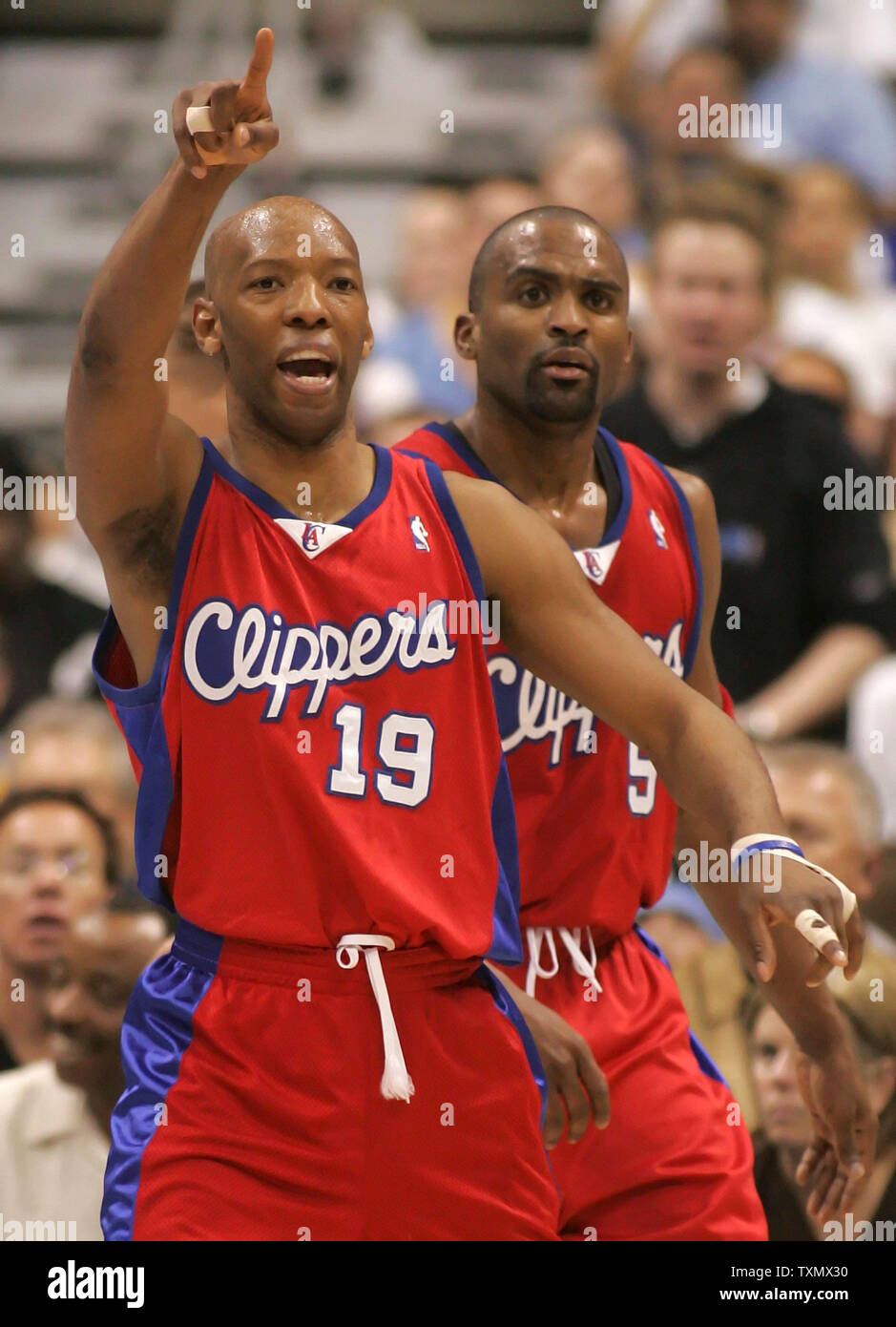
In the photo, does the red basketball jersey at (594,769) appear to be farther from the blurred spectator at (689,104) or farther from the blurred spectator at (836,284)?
the blurred spectator at (689,104)

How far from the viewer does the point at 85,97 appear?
9867 millimetres

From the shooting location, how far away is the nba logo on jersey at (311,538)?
279 cm

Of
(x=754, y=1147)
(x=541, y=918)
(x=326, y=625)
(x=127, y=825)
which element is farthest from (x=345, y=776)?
(x=127, y=825)

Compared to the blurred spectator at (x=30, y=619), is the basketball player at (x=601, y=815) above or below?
below

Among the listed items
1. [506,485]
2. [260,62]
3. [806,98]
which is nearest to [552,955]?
[506,485]

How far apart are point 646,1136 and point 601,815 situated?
→ 54 cm

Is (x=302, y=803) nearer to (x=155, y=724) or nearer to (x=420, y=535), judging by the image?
(x=155, y=724)

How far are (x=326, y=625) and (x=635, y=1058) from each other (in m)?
1.09

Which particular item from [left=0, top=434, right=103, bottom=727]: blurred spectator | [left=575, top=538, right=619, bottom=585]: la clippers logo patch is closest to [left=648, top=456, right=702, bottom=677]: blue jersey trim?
[left=575, top=538, right=619, bottom=585]: la clippers logo patch

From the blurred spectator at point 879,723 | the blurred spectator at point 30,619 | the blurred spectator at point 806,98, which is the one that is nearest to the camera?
the blurred spectator at point 879,723

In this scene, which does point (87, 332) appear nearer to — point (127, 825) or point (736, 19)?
point (127, 825)

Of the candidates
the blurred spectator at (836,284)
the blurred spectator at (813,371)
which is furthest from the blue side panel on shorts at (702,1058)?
Result: the blurred spectator at (836,284)

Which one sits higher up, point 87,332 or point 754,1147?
point 87,332

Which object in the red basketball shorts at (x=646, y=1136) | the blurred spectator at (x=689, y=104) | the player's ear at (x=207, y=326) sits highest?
the blurred spectator at (x=689, y=104)
